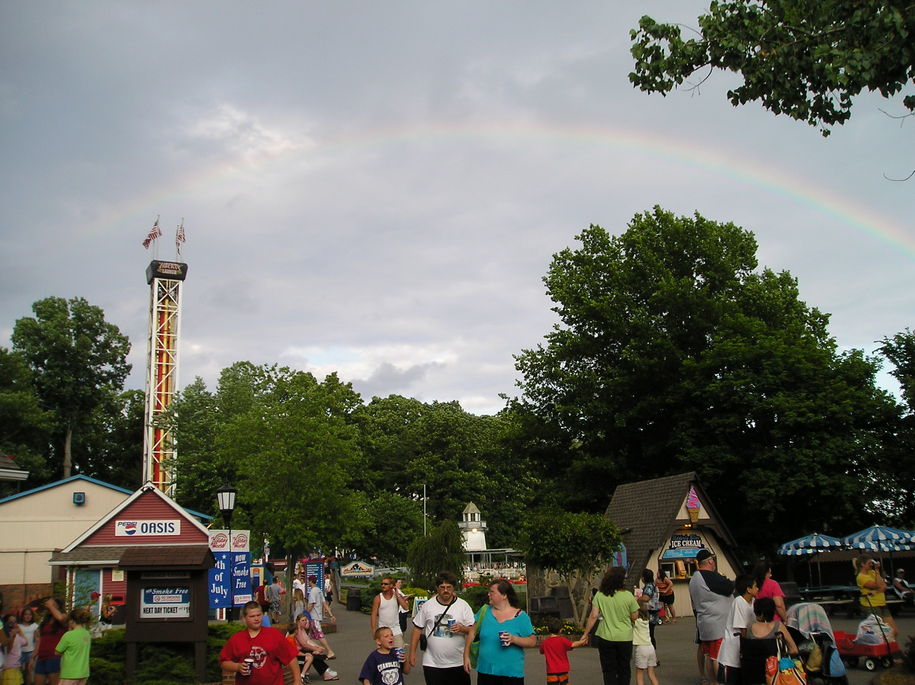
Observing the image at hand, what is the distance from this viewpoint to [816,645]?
11031 millimetres

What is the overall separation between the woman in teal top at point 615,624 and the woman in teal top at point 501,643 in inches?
106

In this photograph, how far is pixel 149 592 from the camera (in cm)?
1427

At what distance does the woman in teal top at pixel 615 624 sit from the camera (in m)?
10.7

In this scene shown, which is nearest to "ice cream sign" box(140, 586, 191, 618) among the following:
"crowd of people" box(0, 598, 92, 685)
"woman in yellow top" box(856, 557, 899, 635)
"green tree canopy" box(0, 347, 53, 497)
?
"crowd of people" box(0, 598, 92, 685)

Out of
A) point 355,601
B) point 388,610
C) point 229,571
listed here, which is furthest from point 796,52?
point 355,601

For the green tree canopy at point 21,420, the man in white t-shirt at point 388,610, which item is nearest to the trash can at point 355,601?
the man in white t-shirt at point 388,610

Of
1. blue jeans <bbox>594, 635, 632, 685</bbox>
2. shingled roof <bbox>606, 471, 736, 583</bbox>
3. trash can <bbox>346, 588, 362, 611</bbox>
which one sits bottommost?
trash can <bbox>346, 588, 362, 611</bbox>

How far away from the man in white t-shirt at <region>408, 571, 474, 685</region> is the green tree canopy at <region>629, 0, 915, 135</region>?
7020 mm

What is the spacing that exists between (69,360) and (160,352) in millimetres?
10499

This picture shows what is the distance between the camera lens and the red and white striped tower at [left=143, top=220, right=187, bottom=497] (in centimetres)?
6769

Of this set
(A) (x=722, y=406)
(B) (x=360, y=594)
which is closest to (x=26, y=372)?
(B) (x=360, y=594)

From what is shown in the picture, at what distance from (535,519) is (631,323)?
17.4m

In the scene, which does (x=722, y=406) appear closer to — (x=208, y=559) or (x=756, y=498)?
(x=756, y=498)

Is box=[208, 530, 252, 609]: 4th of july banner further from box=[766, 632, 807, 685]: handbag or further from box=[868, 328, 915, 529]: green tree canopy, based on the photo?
box=[868, 328, 915, 529]: green tree canopy
